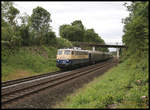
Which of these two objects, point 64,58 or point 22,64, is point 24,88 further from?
point 64,58

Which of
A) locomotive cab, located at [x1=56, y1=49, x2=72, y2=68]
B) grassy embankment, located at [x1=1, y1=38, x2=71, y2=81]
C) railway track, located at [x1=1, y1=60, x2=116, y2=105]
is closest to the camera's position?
railway track, located at [x1=1, y1=60, x2=116, y2=105]

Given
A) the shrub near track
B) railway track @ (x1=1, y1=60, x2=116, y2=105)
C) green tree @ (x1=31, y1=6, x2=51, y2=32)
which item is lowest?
railway track @ (x1=1, y1=60, x2=116, y2=105)

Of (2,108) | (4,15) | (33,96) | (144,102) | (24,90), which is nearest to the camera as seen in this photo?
(144,102)

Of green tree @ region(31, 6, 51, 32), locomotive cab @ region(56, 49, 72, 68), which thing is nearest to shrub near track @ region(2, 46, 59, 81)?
locomotive cab @ region(56, 49, 72, 68)

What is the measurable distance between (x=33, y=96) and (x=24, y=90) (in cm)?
174

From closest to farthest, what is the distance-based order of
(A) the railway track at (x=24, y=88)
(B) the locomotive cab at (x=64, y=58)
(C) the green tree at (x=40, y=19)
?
(A) the railway track at (x=24, y=88)
(B) the locomotive cab at (x=64, y=58)
(C) the green tree at (x=40, y=19)

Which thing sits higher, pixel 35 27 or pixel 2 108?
pixel 35 27

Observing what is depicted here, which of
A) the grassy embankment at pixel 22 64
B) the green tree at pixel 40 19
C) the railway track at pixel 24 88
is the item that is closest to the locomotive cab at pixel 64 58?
the grassy embankment at pixel 22 64

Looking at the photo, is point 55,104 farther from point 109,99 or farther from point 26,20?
point 26,20

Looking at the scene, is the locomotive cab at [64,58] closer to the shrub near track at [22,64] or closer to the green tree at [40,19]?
the shrub near track at [22,64]

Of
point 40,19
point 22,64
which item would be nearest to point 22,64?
point 22,64

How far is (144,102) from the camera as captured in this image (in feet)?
25.2

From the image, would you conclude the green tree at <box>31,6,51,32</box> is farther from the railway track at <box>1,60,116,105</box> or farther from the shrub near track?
the railway track at <box>1,60,116,105</box>

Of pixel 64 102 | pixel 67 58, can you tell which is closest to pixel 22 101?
pixel 64 102
